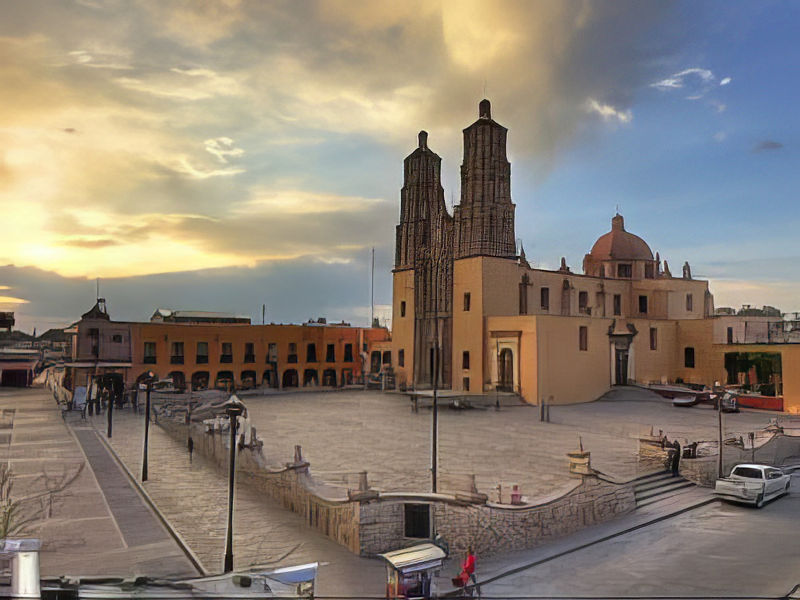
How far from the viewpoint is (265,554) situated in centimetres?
1366

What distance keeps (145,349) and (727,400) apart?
40326 mm

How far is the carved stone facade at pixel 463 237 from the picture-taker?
159ft

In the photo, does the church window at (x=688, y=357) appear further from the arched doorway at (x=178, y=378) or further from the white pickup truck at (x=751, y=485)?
the arched doorway at (x=178, y=378)

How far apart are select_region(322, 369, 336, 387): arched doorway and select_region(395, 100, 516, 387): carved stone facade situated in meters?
9.53

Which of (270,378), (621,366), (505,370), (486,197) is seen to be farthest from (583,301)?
(270,378)

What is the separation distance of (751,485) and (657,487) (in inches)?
106

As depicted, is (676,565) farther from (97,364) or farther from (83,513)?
(97,364)

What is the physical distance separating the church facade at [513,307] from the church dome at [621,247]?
10 centimetres

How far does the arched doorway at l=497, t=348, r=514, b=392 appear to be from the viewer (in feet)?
136

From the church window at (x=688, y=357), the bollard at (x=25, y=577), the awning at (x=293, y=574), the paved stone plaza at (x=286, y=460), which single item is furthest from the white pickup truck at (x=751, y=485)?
the church window at (x=688, y=357)

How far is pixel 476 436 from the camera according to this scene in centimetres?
Answer: 2750

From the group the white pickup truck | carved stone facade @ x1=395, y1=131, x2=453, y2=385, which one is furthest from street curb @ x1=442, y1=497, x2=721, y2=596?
carved stone facade @ x1=395, y1=131, x2=453, y2=385

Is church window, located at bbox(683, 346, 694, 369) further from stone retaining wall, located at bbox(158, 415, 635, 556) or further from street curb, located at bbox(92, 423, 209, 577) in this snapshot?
street curb, located at bbox(92, 423, 209, 577)

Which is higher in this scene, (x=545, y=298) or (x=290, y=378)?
(x=545, y=298)
